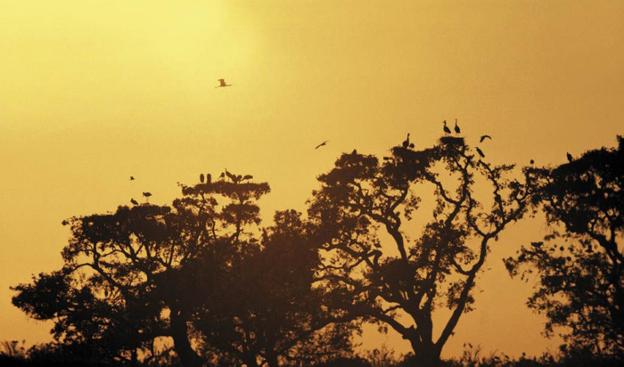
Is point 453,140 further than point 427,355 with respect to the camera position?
Yes

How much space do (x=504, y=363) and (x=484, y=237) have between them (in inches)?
425

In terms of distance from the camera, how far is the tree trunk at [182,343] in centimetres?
5966

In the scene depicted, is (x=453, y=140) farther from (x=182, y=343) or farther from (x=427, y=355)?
(x=182, y=343)

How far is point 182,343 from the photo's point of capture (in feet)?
197

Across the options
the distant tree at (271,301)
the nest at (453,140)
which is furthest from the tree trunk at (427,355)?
Answer: the nest at (453,140)

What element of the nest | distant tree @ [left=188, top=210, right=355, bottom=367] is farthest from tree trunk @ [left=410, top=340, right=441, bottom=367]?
the nest

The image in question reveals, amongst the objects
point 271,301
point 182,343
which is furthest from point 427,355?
point 182,343

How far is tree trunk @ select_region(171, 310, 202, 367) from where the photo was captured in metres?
59.7

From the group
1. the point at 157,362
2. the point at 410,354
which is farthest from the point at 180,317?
the point at 410,354

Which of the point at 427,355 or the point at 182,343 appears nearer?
the point at 427,355

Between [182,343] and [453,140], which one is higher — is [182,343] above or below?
below

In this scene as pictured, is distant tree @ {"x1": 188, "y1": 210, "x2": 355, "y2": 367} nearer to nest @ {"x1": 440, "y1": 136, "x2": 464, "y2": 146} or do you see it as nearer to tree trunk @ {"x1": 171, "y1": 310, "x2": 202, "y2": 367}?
tree trunk @ {"x1": 171, "y1": 310, "x2": 202, "y2": 367}

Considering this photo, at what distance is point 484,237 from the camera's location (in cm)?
6097

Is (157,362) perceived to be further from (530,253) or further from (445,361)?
(530,253)
